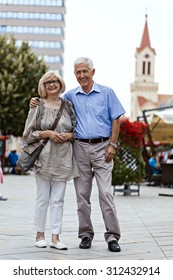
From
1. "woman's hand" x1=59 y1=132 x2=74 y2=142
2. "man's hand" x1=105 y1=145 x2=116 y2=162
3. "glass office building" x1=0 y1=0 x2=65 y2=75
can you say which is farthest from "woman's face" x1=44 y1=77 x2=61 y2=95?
"glass office building" x1=0 y1=0 x2=65 y2=75

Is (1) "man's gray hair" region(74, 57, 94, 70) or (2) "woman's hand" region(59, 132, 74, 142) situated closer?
(2) "woman's hand" region(59, 132, 74, 142)

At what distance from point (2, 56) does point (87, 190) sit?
106 feet

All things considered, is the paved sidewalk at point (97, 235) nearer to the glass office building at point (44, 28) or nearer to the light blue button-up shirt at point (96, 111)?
the light blue button-up shirt at point (96, 111)

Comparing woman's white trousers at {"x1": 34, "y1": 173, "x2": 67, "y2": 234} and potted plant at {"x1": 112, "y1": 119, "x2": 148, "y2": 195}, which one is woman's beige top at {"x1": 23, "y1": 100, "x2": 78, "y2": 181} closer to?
woman's white trousers at {"x1": 34, "y1": 173, "x2": 67, "y2": 234}

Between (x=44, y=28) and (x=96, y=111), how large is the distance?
101570 millimetres

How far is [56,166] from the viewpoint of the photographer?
255 inches

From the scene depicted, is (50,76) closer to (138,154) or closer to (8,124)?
(138,154)

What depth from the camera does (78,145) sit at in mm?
6621

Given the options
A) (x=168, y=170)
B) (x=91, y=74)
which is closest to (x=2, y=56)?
(x=168, y=170)

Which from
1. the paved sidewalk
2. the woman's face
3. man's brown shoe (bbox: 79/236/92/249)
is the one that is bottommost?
the paved sidewalk

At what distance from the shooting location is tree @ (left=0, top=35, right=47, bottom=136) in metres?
36.8

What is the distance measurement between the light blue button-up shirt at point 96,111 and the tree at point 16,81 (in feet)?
98.3

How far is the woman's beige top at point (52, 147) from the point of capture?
21.3 ft

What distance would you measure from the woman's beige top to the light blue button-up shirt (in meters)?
0.12
